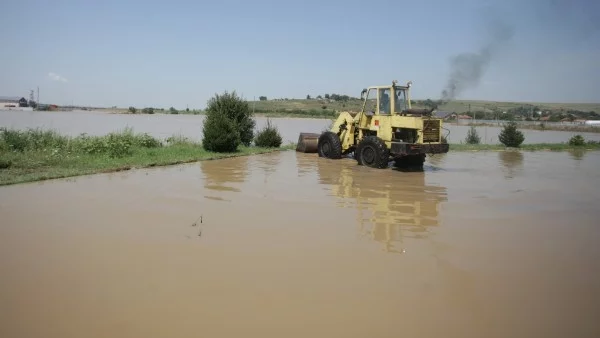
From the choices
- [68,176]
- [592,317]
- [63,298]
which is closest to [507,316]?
[592,317]

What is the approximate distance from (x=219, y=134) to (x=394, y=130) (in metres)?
6.81

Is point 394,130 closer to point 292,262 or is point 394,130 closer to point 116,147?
point 116,147

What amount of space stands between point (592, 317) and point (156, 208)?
602 cm

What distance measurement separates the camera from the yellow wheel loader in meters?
12.9

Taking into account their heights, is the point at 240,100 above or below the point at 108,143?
above

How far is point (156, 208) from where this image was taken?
724 cm

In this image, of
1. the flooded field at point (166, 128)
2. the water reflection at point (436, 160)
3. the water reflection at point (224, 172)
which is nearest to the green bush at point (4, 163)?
the water reflection at point (224, 172)

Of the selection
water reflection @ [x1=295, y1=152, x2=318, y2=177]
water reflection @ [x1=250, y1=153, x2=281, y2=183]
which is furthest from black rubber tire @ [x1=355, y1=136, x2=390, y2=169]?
water reflection @ [x1=250, y1=153, x2=281, y2=183]

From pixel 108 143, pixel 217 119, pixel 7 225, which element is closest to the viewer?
pixel 7 225

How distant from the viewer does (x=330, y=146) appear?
16.1m

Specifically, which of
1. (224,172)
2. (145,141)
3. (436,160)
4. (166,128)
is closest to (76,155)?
(145,141)

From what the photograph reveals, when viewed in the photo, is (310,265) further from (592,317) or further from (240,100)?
(240,100)

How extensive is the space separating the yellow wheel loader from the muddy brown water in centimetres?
385

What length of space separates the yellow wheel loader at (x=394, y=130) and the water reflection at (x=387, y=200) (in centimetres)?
65
